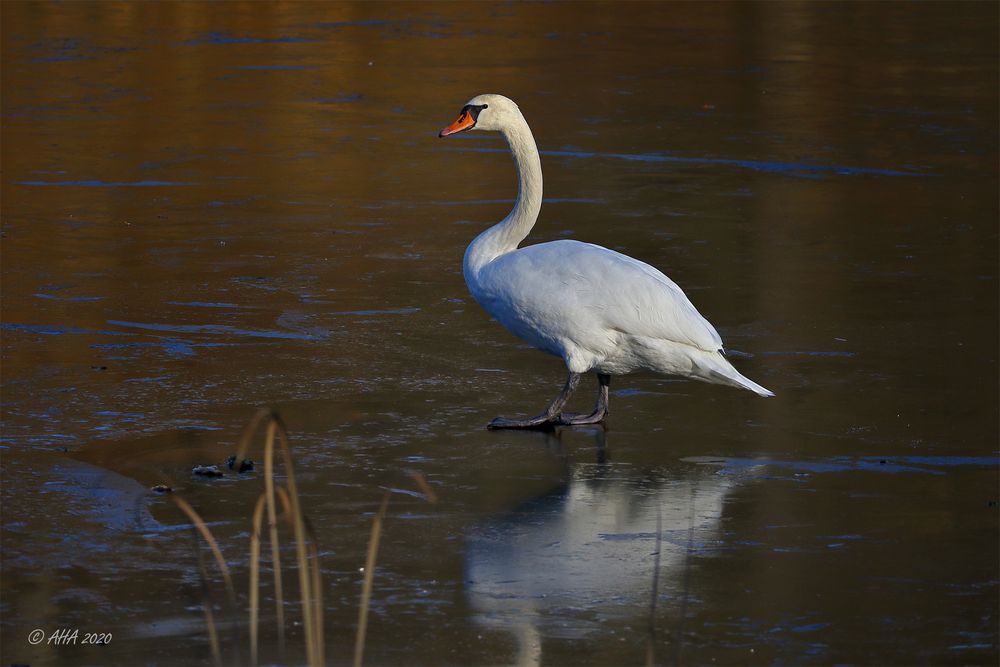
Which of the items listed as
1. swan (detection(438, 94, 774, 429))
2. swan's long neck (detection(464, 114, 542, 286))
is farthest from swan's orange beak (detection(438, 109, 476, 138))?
swan (detection(438, 94, 774, 429))

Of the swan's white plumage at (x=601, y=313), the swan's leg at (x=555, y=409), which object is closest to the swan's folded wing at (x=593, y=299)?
the swan's white plumage at (x=601, y=313)

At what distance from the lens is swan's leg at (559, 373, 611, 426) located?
7.61 m

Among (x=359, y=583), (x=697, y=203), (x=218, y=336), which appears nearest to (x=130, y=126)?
(x=697, y=203)

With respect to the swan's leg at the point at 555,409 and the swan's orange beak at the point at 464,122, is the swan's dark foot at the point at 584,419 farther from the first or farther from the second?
the swan's orange beak at the point at 464,122

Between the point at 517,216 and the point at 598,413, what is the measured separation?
3.56ft

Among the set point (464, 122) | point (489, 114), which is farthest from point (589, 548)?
point (464, 122)

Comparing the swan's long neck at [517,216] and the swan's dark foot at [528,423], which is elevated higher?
the swan's long neck at [517,216]

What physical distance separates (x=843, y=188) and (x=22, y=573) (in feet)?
30.0

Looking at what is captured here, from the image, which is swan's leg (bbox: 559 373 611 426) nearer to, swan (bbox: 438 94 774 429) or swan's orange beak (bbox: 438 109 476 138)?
swan (bbox: 438 94 774 429)

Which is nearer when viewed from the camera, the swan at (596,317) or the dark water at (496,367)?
the dark water at (496,367)

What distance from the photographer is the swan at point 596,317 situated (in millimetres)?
7277

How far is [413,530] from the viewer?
239 inches

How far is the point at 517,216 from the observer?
807 centimetres

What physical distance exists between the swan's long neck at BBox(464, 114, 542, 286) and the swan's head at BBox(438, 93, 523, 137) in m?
0.04
